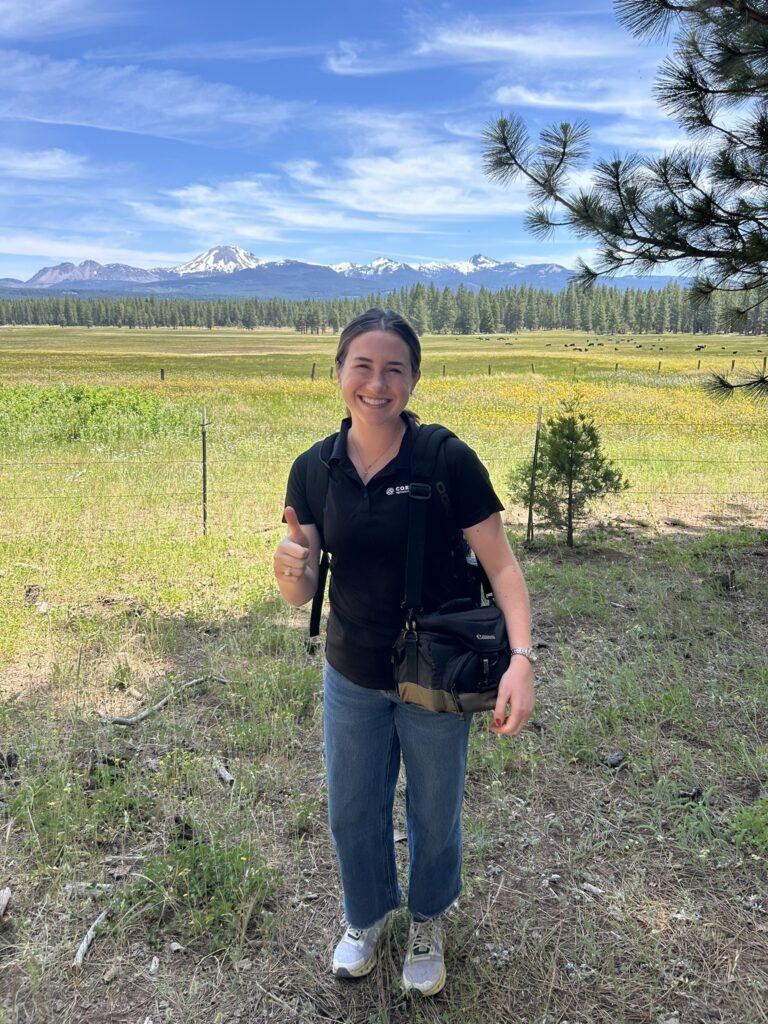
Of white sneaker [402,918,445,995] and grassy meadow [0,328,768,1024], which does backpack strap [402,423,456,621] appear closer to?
white sneaker [402,918,445,995]

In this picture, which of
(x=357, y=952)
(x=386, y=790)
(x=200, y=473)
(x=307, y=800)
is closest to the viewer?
(x=386, y=790)

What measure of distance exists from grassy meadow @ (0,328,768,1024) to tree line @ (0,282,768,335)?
106531 mm

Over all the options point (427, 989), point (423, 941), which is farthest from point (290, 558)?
point (427, 989)

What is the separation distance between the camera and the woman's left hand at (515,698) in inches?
77.2

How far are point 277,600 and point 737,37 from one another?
18.9 feet

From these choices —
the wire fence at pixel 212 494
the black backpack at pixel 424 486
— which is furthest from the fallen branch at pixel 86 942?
the wire fence at pixel 212 494

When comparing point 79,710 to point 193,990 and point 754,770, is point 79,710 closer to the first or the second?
point 193,990

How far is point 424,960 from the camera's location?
2.36 m

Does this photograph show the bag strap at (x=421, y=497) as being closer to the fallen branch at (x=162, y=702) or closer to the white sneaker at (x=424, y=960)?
the white sneaker at (x=424, y=960)

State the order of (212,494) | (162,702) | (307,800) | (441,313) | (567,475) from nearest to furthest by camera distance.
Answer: (307,800) → (162,702) → (567,475) → (212,494) → (441,313)

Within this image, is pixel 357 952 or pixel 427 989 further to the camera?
pixel 357 952

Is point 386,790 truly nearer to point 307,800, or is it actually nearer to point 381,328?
point 307,800

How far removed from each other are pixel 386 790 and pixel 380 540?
862 millimetres

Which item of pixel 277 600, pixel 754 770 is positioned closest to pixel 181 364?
pixel 277 600
